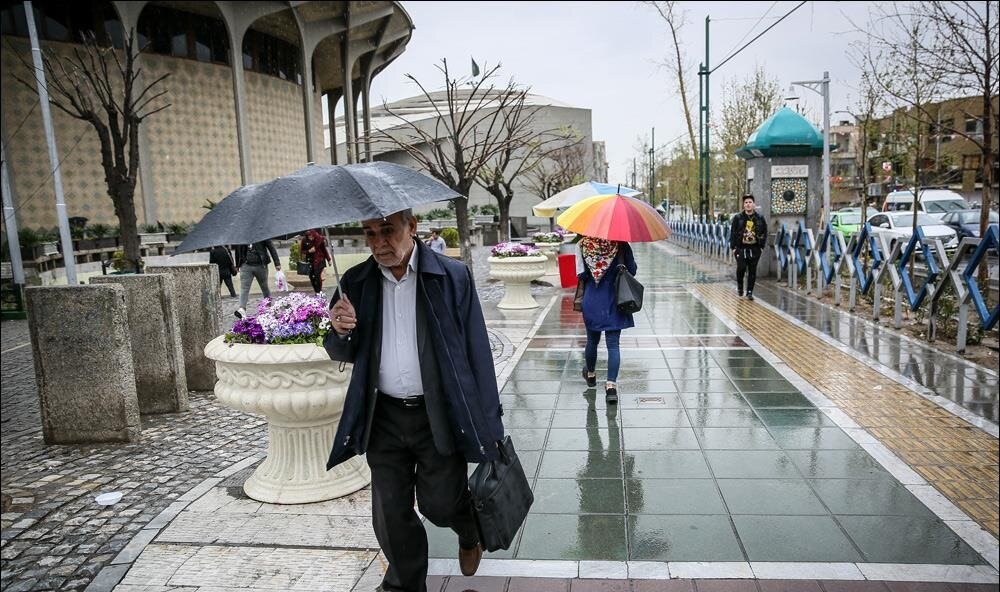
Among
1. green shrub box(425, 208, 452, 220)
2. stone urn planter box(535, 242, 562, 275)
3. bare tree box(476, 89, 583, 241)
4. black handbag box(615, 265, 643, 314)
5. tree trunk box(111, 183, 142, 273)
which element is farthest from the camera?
green shrub box(425, 208, 452, 220)

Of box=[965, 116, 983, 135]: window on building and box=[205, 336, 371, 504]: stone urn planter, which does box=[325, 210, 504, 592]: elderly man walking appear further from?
box=[965, 116, 983, 135]: window on building

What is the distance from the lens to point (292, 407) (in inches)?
163

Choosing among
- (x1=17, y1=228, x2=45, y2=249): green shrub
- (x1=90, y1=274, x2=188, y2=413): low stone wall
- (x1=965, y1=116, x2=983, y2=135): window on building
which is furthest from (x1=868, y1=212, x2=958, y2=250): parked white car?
(x1=17, y1=228, x2=45, y2=249): green shrub

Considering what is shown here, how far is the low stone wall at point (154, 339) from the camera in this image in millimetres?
6348

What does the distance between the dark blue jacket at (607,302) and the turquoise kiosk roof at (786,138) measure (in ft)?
32.8

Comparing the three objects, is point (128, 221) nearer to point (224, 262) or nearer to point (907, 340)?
point (224, 262)

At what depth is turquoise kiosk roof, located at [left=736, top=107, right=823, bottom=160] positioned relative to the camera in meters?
14.5

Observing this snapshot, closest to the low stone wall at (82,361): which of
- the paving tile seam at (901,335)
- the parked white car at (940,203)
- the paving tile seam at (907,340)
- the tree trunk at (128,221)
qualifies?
the paving tile seam at (907,340)

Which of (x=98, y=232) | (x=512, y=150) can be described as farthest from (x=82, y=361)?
(x=98, y=232)

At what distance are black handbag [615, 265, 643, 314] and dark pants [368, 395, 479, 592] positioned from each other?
3.25 meters

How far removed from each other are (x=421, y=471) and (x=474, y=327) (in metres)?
0.66

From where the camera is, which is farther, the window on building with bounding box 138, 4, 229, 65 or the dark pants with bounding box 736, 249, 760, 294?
the window on building with bounding box 138, 4, 229, 65

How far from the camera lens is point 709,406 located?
5.98m

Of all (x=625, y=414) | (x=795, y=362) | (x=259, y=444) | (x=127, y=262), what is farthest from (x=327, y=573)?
(x=127, y=262)
